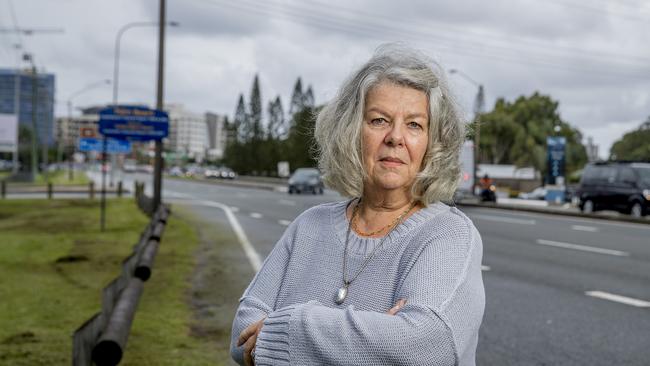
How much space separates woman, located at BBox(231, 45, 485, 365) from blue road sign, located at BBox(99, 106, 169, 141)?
18.1 metres

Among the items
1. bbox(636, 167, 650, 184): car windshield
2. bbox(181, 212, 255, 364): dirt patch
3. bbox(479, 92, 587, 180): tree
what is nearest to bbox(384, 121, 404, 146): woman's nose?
bbox(181, 212, 255, 364): dirt patch

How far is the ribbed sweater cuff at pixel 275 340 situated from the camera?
2.02 metres

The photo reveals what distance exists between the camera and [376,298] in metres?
2.11

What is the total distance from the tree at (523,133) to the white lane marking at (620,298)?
287 ft

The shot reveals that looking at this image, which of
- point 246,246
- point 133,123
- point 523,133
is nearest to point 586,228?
point 246,246

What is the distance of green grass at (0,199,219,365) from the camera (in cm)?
620

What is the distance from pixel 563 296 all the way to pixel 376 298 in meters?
7.72

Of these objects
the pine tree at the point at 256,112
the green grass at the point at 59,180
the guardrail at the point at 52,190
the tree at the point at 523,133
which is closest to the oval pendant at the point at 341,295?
the guardrail at the point at 52,190

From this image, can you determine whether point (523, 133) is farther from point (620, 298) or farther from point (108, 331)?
point (108, 331)

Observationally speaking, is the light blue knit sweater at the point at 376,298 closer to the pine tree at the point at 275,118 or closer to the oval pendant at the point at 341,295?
the oval pendant at the point at 341,295

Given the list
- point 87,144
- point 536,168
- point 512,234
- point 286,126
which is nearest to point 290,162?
point 286,126

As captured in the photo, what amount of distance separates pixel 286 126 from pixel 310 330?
114m

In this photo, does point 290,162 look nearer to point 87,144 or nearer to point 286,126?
point 286,126

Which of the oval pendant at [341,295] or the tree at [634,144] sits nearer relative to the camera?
the oval pendant at [341,295]
